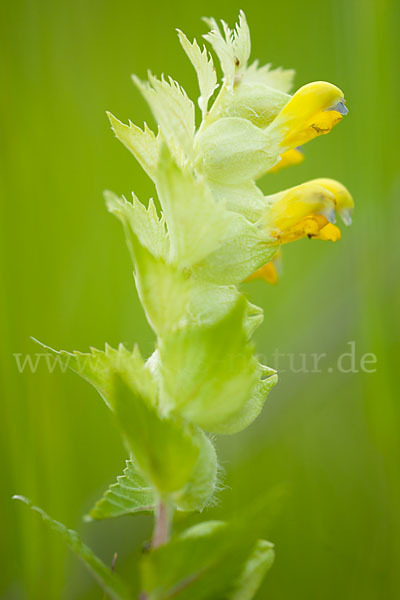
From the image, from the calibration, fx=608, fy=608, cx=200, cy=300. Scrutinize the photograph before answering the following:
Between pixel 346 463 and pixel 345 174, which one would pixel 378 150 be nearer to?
pixel 345 174

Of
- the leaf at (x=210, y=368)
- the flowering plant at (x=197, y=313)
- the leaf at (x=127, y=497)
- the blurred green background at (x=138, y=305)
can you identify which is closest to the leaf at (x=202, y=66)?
the flowering plant at (x=197, y=313)

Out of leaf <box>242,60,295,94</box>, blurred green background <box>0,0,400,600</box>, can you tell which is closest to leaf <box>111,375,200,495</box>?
leaf <box>242,60,295,94</box>

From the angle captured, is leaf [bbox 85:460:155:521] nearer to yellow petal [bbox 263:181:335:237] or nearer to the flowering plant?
the flowering plant

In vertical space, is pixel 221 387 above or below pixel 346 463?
above

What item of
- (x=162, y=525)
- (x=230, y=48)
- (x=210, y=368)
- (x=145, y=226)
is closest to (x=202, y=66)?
(x=230, y=48)

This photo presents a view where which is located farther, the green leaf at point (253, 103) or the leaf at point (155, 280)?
the green leaf at point (253, 103)

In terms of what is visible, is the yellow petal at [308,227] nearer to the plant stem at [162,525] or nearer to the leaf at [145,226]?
the leaf at [145,226]

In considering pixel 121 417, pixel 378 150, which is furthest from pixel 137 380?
pixel 378 150
